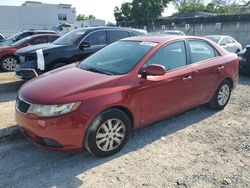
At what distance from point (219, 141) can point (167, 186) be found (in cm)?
159

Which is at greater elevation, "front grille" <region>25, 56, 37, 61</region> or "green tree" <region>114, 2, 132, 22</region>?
"green tree" <region>114, 2, 132, 22</region>

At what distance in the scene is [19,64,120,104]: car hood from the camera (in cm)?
364

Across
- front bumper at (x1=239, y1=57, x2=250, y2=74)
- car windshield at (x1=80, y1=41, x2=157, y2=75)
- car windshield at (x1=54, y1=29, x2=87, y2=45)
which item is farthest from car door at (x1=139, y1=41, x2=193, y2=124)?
front bumper at (x1=239, y1=57, x2=250, y2=74)

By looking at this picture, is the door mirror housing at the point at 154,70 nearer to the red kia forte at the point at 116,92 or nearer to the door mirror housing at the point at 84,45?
the red kia forte at the point at 116,92

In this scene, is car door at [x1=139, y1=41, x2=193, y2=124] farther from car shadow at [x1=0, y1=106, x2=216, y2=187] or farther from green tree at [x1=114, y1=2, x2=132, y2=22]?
green tree at [x1=114, y1=2, x2=132, y2=22]

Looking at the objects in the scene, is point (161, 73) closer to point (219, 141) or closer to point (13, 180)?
point (219, 141)

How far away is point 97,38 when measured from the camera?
8.13 meters

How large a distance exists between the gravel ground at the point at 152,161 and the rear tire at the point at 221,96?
2.18ft

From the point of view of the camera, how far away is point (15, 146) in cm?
439

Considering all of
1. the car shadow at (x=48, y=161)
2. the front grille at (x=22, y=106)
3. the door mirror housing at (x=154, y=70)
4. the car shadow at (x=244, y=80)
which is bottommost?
the car shadow at (x=48, y=161)

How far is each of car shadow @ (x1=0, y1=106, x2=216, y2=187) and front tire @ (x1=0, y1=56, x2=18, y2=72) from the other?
6501 mm

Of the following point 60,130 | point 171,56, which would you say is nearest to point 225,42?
point 171,56

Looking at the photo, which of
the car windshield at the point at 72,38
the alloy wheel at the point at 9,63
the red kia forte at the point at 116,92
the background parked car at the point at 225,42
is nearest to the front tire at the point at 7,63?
the alloy wheel at the point at 9,63

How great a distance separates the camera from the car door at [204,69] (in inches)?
203
